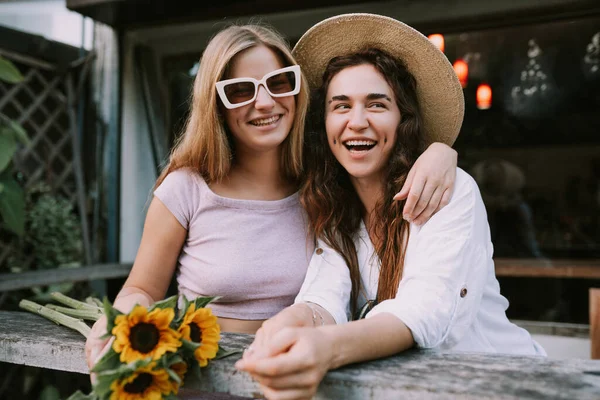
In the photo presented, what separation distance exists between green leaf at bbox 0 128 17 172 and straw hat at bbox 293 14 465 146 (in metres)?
1.56

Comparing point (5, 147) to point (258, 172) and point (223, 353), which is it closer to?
point (258, 172)

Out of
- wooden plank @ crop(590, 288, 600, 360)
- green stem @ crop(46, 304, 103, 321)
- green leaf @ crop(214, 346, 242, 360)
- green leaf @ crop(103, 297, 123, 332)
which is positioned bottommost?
wooden plank @ crop(590, 288, 600, 360)

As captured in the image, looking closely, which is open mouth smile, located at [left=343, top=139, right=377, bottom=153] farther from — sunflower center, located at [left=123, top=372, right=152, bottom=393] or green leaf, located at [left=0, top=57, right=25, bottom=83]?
green leaf, located at [left=0, top=57, right=25, bottom=83]

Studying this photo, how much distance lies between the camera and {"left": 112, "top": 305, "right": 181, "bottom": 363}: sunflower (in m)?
0.89

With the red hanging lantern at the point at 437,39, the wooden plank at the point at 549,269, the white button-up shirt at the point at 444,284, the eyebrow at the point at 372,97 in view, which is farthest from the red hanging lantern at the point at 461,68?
the white button-up shirt at the point at 444,284

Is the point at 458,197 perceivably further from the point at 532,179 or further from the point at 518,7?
the point at 532,179

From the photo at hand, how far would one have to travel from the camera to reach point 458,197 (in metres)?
1.29

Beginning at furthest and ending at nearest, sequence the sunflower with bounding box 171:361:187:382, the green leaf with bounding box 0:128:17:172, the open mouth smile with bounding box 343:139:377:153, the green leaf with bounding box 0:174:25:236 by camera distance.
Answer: the green leaf with bounding box 0:174:25:236
the green leaf with bounding box 0:128:17:172
the open mouth smile with bounding box 343:139:377:153
the sunflower with bounding box 171:361:187:382

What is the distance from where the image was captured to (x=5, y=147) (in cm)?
255

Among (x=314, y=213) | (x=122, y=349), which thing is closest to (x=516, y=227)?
(x=314, y=213)

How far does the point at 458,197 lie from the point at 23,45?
3.02 metres

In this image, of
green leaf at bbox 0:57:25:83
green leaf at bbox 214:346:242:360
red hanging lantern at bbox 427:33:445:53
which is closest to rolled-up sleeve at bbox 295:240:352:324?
green leaf at bbox 214:346:242:360

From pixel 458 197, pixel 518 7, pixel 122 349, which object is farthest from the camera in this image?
pixel 518 7

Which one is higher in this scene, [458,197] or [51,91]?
[51,91]
